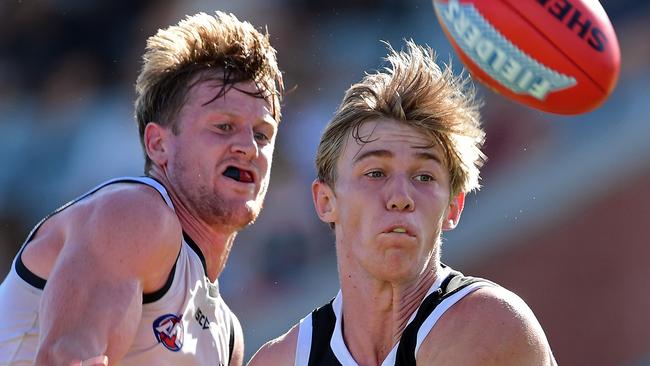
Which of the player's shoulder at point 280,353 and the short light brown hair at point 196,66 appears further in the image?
the short light brown hair at point 196,66

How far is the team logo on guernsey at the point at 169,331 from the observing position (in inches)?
154

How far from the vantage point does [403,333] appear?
11.7 feet

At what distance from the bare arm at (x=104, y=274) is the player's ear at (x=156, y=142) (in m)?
0.67

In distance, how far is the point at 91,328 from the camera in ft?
11.4

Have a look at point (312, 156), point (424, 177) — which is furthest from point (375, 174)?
point (312, 156)

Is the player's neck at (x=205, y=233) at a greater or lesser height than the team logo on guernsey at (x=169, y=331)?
greater

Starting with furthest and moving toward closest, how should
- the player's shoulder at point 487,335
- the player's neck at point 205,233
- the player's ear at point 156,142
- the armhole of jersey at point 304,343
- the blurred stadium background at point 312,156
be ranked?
the blurred stadium background at point 312,156 → the player's ear at point 156,142 → the player's neck at point 205,233 → the armhole of jersey at point 304,343 → the player's shoulder at point 487,335

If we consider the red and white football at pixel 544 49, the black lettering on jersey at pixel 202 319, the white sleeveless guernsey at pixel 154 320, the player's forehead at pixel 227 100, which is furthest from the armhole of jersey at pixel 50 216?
the red and white football at pixel 544 49

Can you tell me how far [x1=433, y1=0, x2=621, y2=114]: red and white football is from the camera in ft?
11.8

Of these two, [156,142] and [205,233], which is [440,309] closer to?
[205,233]

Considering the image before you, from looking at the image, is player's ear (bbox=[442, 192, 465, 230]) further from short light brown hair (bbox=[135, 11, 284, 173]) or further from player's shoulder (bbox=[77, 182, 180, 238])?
short light brown hair (bbox=[135, 11, 284, 173])

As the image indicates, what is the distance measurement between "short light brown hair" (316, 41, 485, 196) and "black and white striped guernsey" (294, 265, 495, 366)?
0.43m

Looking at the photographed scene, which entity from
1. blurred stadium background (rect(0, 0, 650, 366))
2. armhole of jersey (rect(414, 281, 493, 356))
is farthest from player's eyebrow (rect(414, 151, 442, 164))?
blurred stadium background (rect(0, 0, 650, 366))

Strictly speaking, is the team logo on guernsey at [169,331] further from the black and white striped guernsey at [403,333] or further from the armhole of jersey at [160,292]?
the black and white striped guernsey at [403,333]
